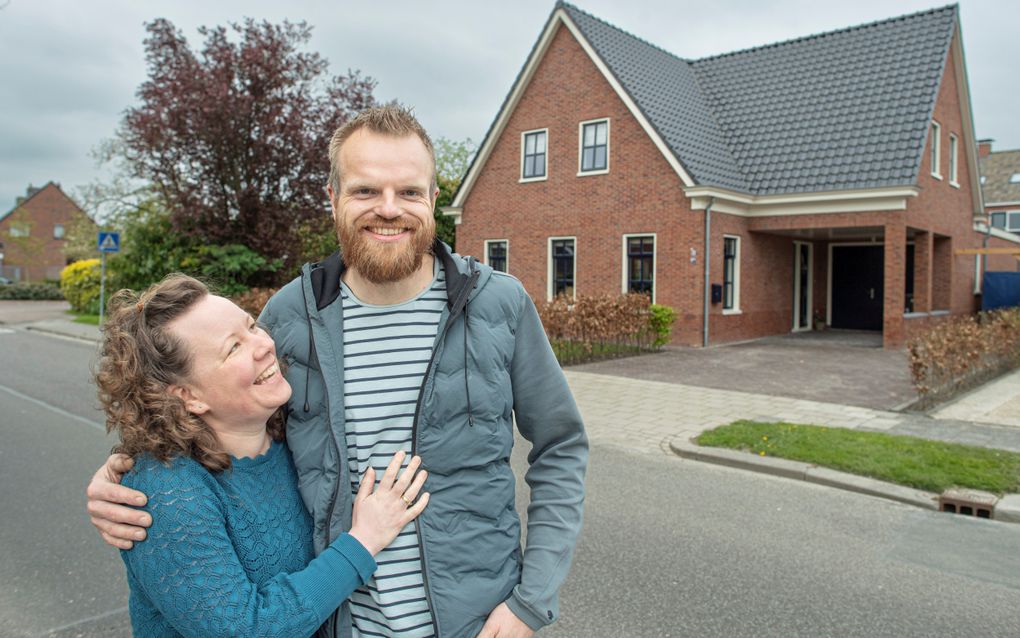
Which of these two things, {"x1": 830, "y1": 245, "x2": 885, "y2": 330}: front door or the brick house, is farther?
{"x1": 830, "y1": 245, "x2": 885, "y2": 330}: front door

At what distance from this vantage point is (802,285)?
21.0 meters

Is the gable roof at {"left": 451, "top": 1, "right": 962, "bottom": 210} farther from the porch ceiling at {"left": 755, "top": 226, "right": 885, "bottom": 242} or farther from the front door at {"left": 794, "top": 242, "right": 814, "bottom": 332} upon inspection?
the front door at {"left": 794, "top": 242, "right": 814, "bottom": 332}

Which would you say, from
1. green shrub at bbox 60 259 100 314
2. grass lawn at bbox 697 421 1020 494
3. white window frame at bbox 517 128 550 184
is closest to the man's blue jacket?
grass lawn at bbox 697 421 1020 494

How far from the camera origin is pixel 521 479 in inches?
249

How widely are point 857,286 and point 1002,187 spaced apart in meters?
30.5

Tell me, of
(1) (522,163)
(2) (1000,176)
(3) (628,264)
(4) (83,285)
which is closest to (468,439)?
(3) (628,264)

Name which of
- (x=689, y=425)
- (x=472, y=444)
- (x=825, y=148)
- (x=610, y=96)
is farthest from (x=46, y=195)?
(x=472, y=444)

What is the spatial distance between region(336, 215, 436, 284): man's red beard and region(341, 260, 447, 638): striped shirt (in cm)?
10

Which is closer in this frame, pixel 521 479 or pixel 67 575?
pixel 67 575

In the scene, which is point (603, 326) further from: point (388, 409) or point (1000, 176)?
point (1000, 176)

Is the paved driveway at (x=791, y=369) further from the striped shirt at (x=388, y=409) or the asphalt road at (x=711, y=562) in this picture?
the striped shirt at (x=388, y=409)

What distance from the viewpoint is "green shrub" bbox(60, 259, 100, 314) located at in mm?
26672

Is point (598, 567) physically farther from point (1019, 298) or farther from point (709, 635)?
point (1019, 298)

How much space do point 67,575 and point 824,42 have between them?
2131 centimetres
